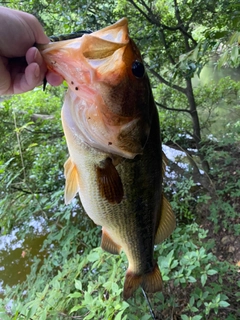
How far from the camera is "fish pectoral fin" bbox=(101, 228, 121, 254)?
1.70 metres

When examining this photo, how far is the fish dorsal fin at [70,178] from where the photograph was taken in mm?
1353

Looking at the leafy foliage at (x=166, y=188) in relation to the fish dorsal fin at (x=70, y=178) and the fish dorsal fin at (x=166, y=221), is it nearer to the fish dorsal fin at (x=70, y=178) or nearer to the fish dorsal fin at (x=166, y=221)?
the fish dorsal fin at (x=166, y=221)

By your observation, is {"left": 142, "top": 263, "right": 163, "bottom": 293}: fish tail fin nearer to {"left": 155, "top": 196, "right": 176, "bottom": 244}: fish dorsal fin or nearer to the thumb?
{"left": 155, "top": 196, "right": 176, "bottom": 244}: fish dorsal fin

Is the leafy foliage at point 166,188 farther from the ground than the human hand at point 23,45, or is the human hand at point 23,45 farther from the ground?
the human hand at point 23,45

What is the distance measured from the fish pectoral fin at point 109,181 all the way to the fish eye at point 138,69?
0.38 m

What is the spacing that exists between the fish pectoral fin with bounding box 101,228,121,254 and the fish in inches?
2.0

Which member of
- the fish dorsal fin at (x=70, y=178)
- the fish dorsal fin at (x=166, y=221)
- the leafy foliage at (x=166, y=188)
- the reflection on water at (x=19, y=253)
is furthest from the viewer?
the reflection on water at (x=19, y=253)

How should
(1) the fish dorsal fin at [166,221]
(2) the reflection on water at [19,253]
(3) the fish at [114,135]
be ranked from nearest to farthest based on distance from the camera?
(3) the fish at [114,135] < (1) the fish dorsal fin at [166,221] < (2) the reflection on water at [19,253]

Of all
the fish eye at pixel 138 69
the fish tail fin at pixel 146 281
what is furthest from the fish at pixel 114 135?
the fish tail fin at pixel 146 281

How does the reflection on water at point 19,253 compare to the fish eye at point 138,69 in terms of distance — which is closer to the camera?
the fish eye at point 138,69

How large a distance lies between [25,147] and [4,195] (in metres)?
0.63

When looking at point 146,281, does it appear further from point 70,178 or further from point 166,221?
point 70,178

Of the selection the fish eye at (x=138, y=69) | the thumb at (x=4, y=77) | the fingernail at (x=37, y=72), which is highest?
the fish eye at (x=138, y=69)

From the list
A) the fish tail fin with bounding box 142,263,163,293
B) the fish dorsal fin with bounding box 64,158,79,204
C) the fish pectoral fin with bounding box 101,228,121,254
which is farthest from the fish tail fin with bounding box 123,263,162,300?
the fish dorsal fin with bounding box 64,158,79,204
